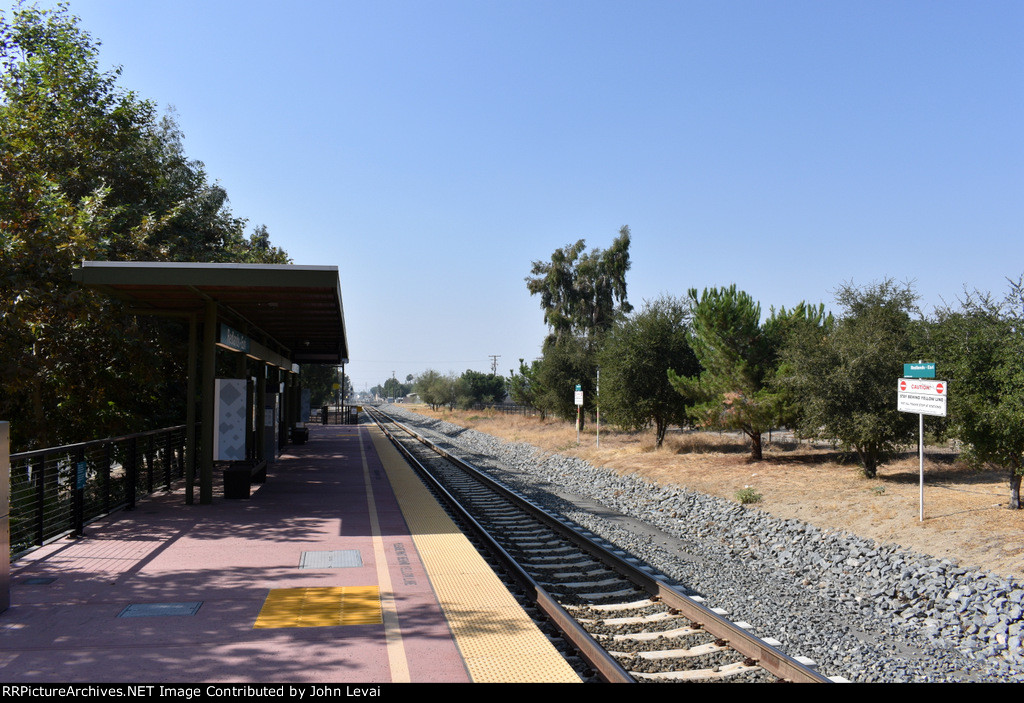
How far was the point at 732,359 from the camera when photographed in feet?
69.1

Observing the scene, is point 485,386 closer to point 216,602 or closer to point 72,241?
point 72,241

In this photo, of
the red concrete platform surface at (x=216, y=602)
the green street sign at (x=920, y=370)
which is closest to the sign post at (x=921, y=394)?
the green street sign at (x=920, y=370)

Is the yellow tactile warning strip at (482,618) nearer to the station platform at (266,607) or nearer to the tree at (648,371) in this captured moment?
the station platform at (266,607)

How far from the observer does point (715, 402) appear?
20797 mm

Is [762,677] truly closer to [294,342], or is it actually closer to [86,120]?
[86,120]

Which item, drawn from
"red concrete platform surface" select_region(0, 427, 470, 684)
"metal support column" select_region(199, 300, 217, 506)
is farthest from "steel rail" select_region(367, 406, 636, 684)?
"metal support column" select_region(199, 300, 217, 506)

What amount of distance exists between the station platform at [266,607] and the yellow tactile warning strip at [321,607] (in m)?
0.02

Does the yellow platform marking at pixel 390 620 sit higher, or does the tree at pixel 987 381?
the tree at pixel 987 381

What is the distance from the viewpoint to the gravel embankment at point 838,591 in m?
6.89

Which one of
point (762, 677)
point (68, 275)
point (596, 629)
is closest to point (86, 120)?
point (68, 275)

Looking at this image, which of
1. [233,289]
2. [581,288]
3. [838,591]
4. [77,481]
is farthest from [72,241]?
[581,288]

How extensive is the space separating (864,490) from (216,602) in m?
12.7
